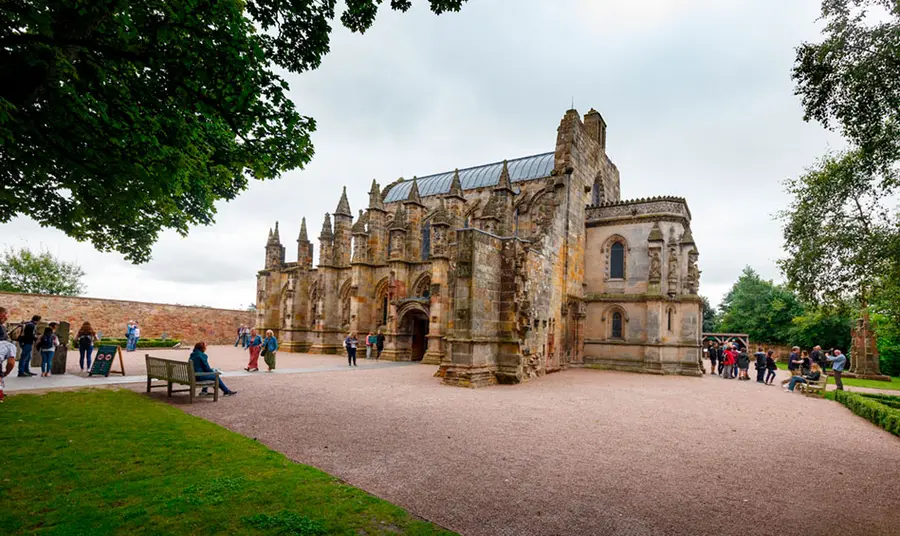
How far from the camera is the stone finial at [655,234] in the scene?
20766mm

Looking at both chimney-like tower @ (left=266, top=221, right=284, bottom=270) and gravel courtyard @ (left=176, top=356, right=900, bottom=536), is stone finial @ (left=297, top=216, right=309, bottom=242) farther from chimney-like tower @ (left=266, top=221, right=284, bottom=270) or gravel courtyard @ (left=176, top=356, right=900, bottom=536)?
gravel courtyard @ (left=176, top=356, right=900, bottom=536)

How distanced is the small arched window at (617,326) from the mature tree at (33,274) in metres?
44.4

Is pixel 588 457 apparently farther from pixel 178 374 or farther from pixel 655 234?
pixel 655 234

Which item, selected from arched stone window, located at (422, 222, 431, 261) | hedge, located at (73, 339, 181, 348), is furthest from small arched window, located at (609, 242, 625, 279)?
hedge, located at (73, 339, 181, 348)

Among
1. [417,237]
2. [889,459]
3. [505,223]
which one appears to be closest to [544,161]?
[417,237]

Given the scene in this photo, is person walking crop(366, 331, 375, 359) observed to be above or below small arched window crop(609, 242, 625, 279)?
below

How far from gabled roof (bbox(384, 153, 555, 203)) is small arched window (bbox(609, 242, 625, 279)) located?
846 cm

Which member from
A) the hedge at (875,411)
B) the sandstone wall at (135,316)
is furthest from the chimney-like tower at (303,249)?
the hedge at (875,411)

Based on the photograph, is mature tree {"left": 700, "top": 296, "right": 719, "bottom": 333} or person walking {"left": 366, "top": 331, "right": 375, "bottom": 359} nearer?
person walking {"left": 366, "top": 331, "right": 375, "bottom": 359}

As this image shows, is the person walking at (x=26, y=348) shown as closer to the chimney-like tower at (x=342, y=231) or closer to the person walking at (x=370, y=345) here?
the person walking at (x=370, y=345)

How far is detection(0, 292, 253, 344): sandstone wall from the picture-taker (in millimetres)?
24281

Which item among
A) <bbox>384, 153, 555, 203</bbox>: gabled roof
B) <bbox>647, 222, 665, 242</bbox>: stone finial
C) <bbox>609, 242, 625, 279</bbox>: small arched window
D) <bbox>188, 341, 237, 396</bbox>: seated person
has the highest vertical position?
<bbox>384, 153, 555, 203</bbox>: gabled roof

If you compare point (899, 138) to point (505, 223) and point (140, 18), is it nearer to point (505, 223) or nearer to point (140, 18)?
point (505, 223)

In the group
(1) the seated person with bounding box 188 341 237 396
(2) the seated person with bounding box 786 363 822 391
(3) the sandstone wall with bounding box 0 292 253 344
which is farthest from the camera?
(3) the sandstone wall with bounding box 0 292 253 344
